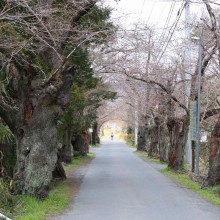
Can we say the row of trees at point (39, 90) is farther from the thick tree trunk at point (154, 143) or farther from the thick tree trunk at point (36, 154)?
the thick tree trunk at point (154, 143)

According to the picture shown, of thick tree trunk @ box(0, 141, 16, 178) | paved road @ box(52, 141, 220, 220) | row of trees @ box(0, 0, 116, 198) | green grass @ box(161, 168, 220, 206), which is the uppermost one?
row of trees @ box(0, 0, 116, 198)

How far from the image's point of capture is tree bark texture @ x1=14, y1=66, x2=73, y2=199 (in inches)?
523

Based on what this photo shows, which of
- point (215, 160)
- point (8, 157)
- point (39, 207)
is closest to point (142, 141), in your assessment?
point (215, 160)

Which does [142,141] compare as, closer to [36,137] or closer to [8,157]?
[8,157]

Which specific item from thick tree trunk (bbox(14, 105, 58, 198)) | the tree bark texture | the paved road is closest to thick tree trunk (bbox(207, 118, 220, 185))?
the paved road

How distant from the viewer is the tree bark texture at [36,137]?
43.6ft

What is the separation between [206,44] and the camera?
866 inches

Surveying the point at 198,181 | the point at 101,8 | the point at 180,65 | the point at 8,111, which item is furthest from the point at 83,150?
the point at 8,111

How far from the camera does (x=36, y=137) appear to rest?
1346 cm

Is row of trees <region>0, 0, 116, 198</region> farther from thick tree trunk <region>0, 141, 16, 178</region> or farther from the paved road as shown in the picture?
the paved road

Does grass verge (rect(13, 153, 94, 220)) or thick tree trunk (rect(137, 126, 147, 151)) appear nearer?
grass verge (rect(13, 153, 94, 220))

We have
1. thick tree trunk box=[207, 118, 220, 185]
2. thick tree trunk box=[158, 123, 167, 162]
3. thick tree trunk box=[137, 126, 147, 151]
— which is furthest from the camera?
thick tree trunk box=[137, 126, 147, 151]

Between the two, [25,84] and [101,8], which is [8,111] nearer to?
[25,84]

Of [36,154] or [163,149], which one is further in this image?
[163,149]
